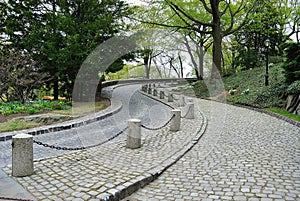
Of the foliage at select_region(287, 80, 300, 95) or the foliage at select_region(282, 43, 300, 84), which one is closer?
the foliage at select_region(287, 80, 300, 95)

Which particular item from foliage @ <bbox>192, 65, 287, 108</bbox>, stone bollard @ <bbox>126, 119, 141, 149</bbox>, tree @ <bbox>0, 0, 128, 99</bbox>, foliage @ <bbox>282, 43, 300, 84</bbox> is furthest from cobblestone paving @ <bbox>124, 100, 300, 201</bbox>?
tree @ <bbox>0, 0, 128, 99</bbox>

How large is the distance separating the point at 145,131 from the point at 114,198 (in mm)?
4924

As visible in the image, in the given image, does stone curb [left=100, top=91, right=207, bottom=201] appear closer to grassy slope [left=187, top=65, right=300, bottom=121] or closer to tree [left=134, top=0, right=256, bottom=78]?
grassy slope [left=187, top=65, right=300, bottom=121]

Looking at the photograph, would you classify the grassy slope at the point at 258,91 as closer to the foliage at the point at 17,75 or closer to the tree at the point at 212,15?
the tree at the point at 212,15

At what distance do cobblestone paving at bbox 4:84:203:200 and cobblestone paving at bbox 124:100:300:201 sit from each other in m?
0.37

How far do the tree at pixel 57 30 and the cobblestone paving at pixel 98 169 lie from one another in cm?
825

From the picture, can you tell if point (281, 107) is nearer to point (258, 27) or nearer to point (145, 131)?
point (145, 131)

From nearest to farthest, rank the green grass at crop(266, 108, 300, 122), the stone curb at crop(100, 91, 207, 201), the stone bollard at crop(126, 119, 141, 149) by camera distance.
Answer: the stone curb at crop(100, 91, 207, 201)
the stone bollard at crop(126, 119, 141, 149)
the green grass at crop(266, 108, 300, 122)

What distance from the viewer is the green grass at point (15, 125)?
8.23 metres

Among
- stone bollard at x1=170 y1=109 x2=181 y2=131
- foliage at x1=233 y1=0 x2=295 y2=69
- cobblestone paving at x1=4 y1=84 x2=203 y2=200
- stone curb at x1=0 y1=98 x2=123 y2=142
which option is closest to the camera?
cobblestone paving at x1=4 y1=84 x2=203 y2=200

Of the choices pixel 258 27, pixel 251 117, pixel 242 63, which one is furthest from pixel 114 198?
pixel 242 63

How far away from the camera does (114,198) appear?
12.5ft

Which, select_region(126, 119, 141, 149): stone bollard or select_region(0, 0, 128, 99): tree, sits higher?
select_region(0, 0, 128, 99): tree

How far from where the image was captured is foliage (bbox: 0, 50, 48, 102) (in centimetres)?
1293
